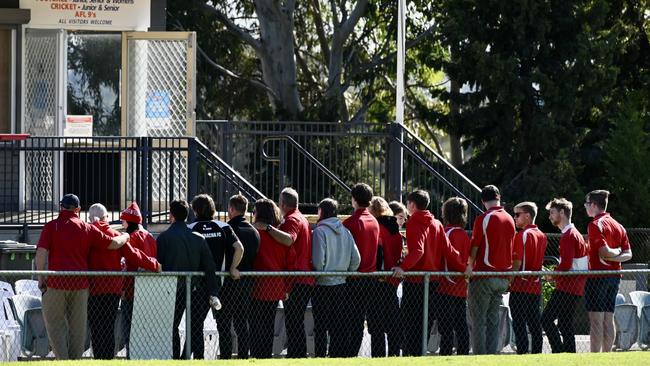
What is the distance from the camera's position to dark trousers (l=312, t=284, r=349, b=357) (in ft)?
42.2

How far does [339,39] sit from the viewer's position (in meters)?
34.2

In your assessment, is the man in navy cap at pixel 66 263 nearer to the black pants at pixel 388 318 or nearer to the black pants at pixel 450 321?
the black pants at pixel 388 318

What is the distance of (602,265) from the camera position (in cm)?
1378

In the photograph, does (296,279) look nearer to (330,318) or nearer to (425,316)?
(330,318)

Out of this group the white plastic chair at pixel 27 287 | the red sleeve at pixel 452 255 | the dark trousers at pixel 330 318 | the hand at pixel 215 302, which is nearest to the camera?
the hand at pixel 215 302

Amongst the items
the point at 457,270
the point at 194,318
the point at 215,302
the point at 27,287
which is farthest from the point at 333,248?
the point at 27,287

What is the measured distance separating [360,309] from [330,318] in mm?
324

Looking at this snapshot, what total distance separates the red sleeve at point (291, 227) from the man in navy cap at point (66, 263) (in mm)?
1491

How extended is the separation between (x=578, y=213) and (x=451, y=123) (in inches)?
132

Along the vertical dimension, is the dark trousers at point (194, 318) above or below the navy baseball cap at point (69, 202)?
below

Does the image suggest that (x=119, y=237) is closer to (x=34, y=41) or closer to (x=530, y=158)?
(x=34, y=41)

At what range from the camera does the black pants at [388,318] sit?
515 inches

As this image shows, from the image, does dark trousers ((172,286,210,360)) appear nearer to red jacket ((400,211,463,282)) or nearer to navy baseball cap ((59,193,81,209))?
navy baseball cap ((59,193,81,209))

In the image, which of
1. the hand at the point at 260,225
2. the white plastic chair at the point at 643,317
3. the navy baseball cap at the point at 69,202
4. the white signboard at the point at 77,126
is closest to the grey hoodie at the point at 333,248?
the hand at the point at 260,225
